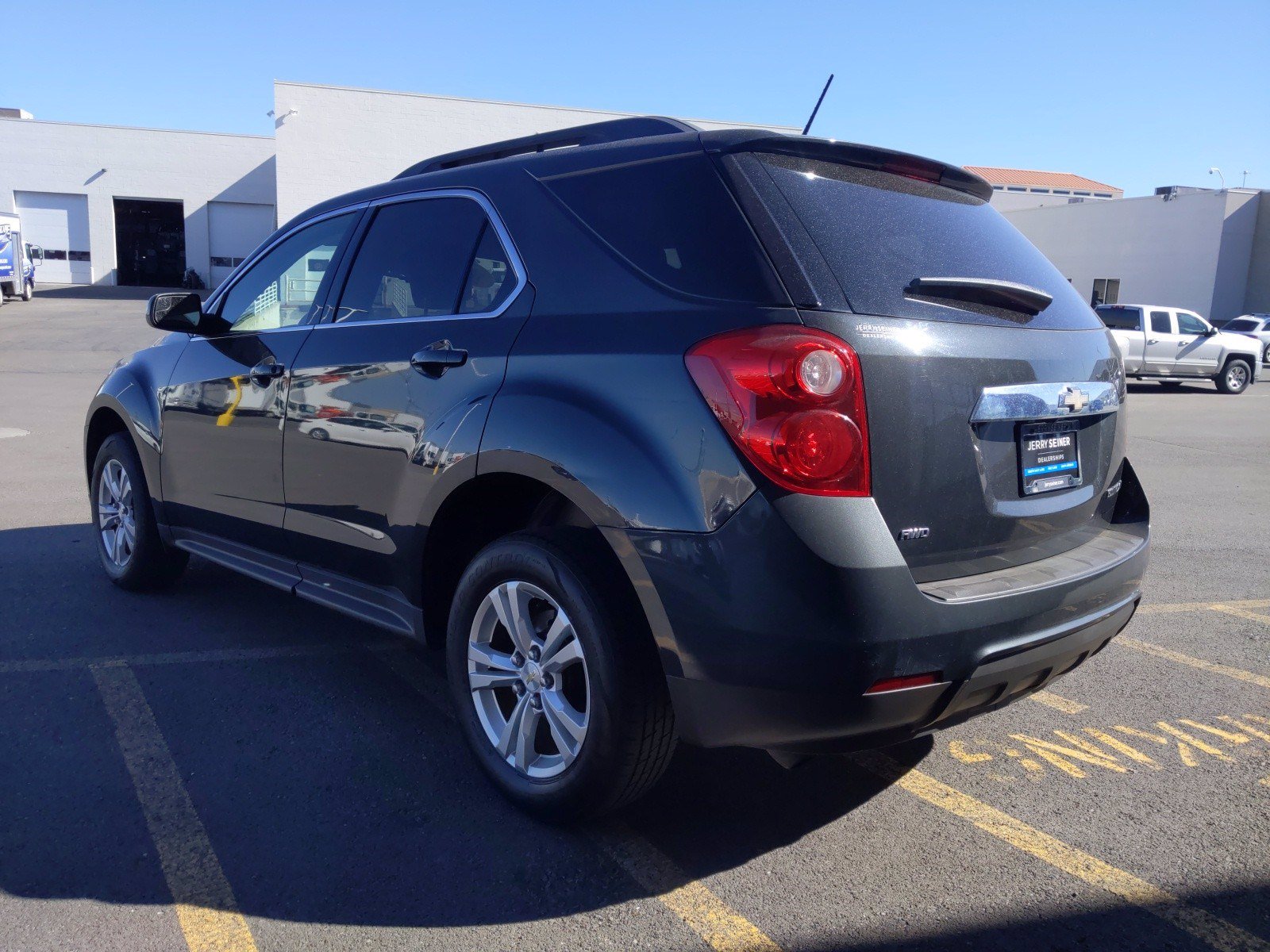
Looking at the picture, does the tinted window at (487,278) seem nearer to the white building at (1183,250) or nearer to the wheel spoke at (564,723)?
the wheel spoke at (564,723)

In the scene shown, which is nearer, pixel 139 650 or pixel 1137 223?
pixel 139 650

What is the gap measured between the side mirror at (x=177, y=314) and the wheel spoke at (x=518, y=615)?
2.38m

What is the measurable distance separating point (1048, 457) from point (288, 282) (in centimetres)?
300

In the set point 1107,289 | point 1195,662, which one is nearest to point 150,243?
point 1107,289

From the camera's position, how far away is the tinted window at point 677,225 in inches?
106

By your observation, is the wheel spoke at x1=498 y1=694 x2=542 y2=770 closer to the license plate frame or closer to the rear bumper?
the rear bumper

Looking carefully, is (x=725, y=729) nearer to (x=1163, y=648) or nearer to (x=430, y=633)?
(x=430, y=633)

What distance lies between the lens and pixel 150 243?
4969 cm

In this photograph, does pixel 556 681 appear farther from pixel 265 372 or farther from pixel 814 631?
pixel 265 372

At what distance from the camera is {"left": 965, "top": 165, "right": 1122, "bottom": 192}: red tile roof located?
92.1 m

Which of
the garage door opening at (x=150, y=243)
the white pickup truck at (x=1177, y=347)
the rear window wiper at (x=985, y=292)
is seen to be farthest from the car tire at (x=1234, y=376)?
the garage door opening at (x=150, y=243)

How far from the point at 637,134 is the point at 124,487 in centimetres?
330

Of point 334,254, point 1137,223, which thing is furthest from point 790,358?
point 1137,223

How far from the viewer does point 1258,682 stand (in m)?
4.38
